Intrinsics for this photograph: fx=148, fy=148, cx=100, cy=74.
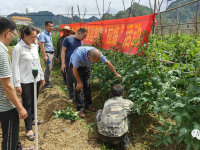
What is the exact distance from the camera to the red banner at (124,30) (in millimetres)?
2684

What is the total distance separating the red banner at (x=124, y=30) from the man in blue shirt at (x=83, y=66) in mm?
676

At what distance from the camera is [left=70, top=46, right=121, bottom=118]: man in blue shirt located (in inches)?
90.3

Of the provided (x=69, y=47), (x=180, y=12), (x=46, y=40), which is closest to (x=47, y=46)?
(x=46, y=40)

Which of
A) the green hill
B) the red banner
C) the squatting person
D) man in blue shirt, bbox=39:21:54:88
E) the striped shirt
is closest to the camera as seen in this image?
the striped shirt

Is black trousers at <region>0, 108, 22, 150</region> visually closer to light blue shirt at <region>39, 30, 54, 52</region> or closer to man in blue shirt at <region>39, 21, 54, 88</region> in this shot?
man in blue shirt at <region>39, 21, 54, 88</region>

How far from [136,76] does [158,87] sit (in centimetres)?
36

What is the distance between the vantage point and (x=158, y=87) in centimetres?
203

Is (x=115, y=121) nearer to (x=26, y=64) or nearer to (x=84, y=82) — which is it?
(x=84, y=82)

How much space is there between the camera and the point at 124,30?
3363 mm

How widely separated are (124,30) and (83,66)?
4.36 ft

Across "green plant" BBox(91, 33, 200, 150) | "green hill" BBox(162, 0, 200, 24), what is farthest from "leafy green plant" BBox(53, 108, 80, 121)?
"green hill" BBox(162, 0, 200, 24)

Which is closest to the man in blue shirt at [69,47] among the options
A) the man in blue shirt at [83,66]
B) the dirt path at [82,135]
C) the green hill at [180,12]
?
the man in blue shirt at [83,66]

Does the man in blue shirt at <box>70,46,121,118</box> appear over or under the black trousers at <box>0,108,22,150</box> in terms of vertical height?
over

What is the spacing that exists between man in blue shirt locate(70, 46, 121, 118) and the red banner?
676 mm
